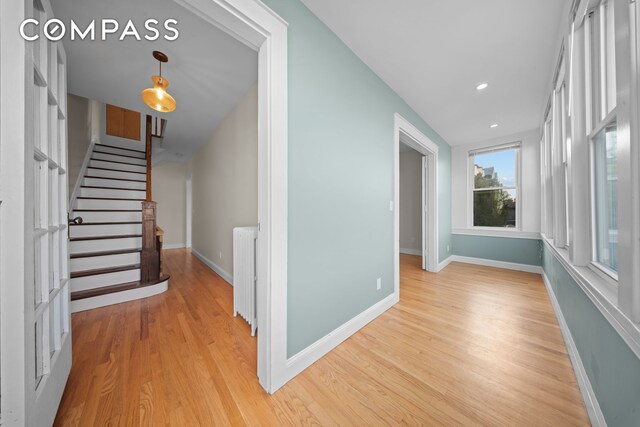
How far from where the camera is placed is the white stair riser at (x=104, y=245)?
2.55 metres

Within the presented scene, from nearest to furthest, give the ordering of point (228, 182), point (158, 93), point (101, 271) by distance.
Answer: point (158, 93), point (101, 271), point (228, 182)

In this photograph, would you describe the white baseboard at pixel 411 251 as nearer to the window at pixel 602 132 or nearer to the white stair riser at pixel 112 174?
the window at pixel 602 132

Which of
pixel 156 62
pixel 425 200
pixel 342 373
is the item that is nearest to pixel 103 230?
pixel 156 62

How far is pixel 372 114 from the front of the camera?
2.04 meters

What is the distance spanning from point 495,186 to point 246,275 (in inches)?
189

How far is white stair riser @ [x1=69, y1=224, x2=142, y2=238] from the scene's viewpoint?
8.91 feet

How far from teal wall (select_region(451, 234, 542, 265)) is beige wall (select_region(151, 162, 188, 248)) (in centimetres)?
719

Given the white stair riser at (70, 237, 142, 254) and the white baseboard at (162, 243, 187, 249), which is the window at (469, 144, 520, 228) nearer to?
the white stair riser at (70, 237, 142, 254)

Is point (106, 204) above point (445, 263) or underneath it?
above

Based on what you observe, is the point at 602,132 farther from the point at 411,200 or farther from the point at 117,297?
the point at 117,297

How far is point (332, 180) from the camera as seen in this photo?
5.24 ft

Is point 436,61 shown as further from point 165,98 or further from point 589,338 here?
point 165,98

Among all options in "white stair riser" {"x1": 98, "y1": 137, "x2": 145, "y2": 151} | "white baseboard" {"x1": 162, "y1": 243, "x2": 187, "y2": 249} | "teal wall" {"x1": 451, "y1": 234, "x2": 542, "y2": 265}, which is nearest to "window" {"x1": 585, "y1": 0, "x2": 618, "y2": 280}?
"teal wall" {"x1": 451, "y1": 234, "x2": 542, "y2": 265}

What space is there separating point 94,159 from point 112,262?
268 centimetres
